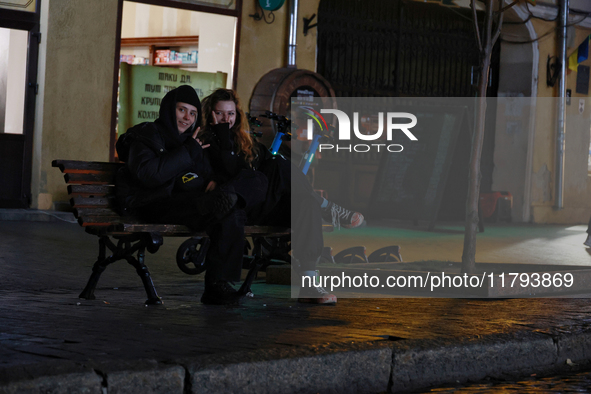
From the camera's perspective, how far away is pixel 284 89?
11547 millimetres

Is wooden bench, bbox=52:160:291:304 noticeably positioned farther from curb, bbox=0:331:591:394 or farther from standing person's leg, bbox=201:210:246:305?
curb, bbox=0:331:591:394

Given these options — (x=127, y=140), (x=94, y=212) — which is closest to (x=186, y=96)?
Result: (x=127, y=140)

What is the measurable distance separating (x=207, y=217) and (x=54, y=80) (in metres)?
6.55

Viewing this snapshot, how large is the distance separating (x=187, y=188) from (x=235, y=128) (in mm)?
604

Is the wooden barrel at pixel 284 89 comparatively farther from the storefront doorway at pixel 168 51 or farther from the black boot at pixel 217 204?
the black boot at pixel 217 204

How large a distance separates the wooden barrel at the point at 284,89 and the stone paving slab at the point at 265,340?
6.16m

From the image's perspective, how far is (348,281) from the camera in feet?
19.5

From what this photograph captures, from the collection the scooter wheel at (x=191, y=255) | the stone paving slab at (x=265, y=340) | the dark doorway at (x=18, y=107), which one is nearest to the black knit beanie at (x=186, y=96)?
the stone paving slab at (x=265, y=340)

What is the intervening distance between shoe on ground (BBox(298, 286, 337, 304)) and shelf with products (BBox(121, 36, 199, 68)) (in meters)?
7.42

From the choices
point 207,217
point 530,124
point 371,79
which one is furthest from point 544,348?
point 530,124

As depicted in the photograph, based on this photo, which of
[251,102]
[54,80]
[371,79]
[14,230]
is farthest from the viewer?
[371,79]

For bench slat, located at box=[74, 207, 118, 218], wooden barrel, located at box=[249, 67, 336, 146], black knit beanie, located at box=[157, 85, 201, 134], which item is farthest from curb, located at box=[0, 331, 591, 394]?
wooden barrel, located at box=[249, 67, 336, 146]

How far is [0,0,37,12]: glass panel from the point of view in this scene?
1035 centimetres

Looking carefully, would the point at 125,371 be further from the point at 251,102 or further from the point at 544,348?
the point at 251,102
